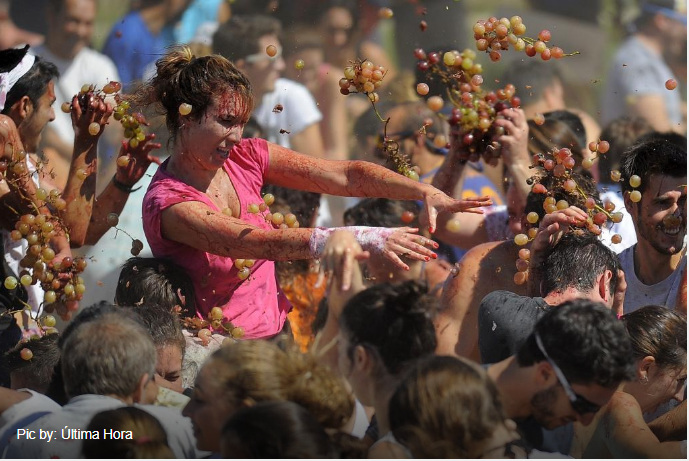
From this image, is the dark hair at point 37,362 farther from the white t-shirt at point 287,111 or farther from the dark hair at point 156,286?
the white t-shirt at point 287,111

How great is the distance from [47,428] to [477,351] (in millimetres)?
1490

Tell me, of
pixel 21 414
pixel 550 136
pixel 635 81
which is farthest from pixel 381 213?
pixel 635 81

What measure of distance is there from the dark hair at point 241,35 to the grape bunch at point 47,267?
6.89 ft

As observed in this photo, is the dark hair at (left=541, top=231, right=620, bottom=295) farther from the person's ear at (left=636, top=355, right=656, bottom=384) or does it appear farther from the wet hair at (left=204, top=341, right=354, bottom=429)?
the wet hair at (left=204, top=341, right=354, bottom=429)

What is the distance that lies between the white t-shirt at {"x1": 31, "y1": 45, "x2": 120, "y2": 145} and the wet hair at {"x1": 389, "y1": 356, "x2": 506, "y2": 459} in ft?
11.7

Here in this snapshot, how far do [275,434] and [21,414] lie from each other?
87cm

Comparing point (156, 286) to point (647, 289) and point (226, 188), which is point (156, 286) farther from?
point (647, 289)

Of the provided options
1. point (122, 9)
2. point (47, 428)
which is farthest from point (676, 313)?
point (122, 9)

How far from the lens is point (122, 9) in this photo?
5789 millimetres

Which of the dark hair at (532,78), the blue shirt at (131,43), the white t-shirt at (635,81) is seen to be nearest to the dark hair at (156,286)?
the blue shirt at (131,43)

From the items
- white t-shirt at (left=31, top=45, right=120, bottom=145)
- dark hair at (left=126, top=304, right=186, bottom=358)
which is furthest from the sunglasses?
white t-shirt at (left=31, top=45, right=120, bottom=145)

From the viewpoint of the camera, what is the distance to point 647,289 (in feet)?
11.5

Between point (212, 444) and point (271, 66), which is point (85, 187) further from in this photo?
point (271, 66)

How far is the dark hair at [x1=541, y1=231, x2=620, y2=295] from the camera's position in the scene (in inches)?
118
